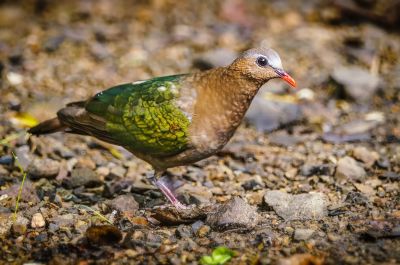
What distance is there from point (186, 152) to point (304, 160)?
1.55 m

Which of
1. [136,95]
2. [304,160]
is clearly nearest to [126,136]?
[136,95]

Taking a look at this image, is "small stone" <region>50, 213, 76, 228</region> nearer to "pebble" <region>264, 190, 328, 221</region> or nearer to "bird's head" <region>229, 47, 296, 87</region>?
"pebble" <region>264, 190, 328, 221</region>

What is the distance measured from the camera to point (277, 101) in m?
7.28

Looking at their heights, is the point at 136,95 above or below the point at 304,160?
above

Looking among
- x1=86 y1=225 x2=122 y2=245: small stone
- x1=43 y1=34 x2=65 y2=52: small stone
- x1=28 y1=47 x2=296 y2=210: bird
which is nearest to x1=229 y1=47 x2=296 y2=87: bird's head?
x1=28 y1=47 x2=296 y2=210: bird

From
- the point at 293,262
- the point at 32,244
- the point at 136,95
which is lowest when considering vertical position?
the point at 32,244

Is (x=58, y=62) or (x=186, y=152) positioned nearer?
(x=186, y=152)

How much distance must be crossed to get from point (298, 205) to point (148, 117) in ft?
4.52

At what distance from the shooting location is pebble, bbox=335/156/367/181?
225 inches

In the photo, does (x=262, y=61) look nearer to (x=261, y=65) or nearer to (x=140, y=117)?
(x=261, y=65)

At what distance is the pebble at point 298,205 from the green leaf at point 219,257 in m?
0.81

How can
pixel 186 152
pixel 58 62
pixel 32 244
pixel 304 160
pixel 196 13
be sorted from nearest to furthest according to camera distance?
pixel 32 244, pixel 186 152, pixel 304 160, pixel 58 62, pixel 196 13

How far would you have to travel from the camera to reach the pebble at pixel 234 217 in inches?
184

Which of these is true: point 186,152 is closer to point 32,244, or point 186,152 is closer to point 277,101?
point 32,244
